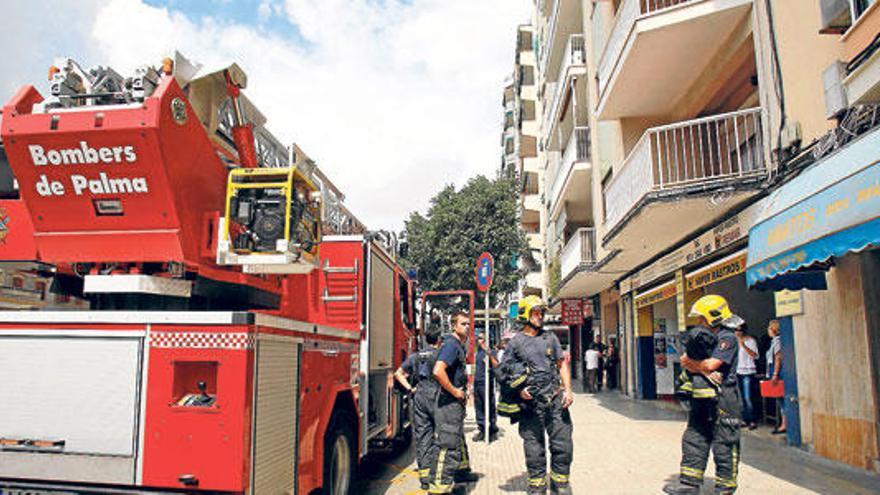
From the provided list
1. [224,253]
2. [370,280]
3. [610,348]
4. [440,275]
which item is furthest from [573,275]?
[224,253]

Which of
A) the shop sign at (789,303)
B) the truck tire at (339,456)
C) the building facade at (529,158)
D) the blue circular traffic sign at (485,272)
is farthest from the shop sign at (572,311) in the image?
the truck tire at (339,456)

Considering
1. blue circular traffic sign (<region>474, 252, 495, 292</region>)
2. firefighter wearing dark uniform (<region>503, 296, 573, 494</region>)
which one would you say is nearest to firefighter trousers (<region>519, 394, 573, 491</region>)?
firefighter wearing dark uniform (<region>503, 296, 573, 494</region>)

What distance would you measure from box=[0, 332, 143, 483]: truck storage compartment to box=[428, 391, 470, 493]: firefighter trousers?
2.76 m

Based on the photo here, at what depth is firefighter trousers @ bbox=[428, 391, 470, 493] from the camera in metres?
5.66

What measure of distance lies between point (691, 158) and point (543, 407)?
7347 mm

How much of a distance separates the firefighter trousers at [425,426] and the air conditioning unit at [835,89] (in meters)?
5.19

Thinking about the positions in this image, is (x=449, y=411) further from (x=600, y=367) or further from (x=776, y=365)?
(x=600, y=367)

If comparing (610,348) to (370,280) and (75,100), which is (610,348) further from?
(75,100)

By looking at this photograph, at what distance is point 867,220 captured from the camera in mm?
4852

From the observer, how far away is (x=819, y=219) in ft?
18.7

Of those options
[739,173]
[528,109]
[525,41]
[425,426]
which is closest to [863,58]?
[739,173]

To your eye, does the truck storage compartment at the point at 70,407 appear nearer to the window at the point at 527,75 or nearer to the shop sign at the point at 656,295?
the shop sign at the point at 656,295

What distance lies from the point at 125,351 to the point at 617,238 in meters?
10.6

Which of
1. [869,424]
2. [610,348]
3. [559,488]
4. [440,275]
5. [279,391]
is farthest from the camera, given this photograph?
[440,275]
